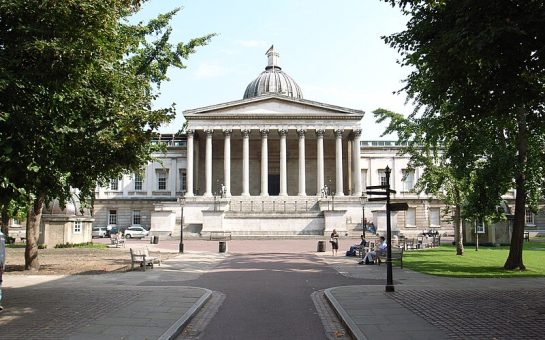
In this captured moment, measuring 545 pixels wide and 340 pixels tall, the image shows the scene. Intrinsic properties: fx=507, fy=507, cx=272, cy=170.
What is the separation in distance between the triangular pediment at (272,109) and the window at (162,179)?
1710 centimetres

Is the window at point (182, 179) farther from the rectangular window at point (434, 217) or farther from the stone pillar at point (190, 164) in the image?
the rectangular window at point (434, 217)

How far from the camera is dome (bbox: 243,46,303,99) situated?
8006cm

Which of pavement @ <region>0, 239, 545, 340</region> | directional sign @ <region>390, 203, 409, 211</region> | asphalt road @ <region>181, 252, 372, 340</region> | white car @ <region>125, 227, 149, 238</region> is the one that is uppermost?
directional sign @ <region>390, 203, 409, 211</region>

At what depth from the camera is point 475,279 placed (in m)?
17.9

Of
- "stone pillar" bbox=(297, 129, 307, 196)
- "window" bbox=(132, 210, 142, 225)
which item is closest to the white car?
"window" bbox=(132, 210, 142, 225)

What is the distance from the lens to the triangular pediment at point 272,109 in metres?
66.1

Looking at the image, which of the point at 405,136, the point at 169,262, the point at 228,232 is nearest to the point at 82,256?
the point at 169,262

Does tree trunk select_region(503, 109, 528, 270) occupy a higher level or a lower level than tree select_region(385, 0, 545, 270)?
lower

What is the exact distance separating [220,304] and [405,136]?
23867 millimetres

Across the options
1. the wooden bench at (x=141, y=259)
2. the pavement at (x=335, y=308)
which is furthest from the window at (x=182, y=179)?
the pavement at (x=335, y=308)

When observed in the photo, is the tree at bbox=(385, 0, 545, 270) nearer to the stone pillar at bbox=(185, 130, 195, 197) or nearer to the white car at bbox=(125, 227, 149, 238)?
the white car at bbox=(125, 227, 149, 238)

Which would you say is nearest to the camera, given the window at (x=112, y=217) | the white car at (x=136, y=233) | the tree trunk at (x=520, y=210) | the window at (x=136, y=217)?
the tree trunk at (x=520, y=210)

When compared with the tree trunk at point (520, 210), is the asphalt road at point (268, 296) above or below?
below

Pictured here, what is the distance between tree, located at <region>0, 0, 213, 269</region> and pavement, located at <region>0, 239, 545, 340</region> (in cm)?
276
